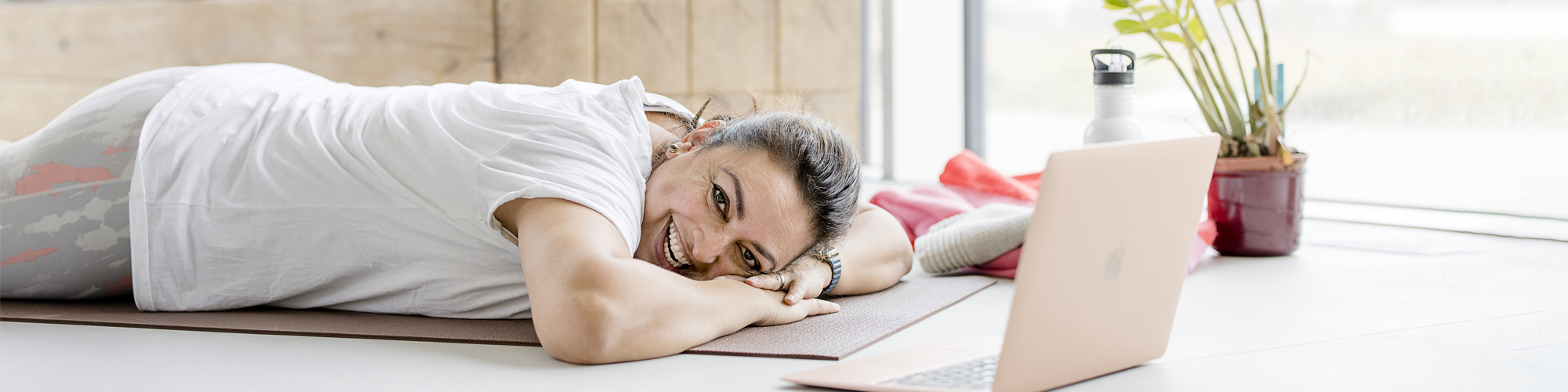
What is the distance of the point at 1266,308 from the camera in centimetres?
186

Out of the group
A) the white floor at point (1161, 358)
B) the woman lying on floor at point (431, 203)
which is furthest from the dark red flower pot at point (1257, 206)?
the woman lying on floor at point (431, 203)

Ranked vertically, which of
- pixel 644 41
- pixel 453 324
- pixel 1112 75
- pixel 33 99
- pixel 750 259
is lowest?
pixel 453 324

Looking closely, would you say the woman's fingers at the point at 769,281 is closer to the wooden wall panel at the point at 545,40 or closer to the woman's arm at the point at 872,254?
the woman's arm at the point at 872,254

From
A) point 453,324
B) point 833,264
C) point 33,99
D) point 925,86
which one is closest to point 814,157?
point 833,264

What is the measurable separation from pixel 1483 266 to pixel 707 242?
5.74 ft

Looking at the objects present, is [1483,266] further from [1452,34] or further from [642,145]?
[642,145]

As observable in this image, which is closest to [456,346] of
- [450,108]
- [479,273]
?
[479,273]

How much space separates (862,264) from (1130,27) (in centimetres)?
88

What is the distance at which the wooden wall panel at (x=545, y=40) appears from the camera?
13.9 feet

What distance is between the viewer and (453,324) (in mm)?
1692

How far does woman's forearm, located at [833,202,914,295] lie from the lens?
6.59ft

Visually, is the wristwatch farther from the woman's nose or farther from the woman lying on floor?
the woman's nose

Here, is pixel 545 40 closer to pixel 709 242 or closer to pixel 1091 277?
pixel 709 242

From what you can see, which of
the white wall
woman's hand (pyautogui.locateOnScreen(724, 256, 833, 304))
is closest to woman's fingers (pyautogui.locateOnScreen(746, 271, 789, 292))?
woman's hand (pyautogui.locateOnScreen(724, 256, 833, 304))
